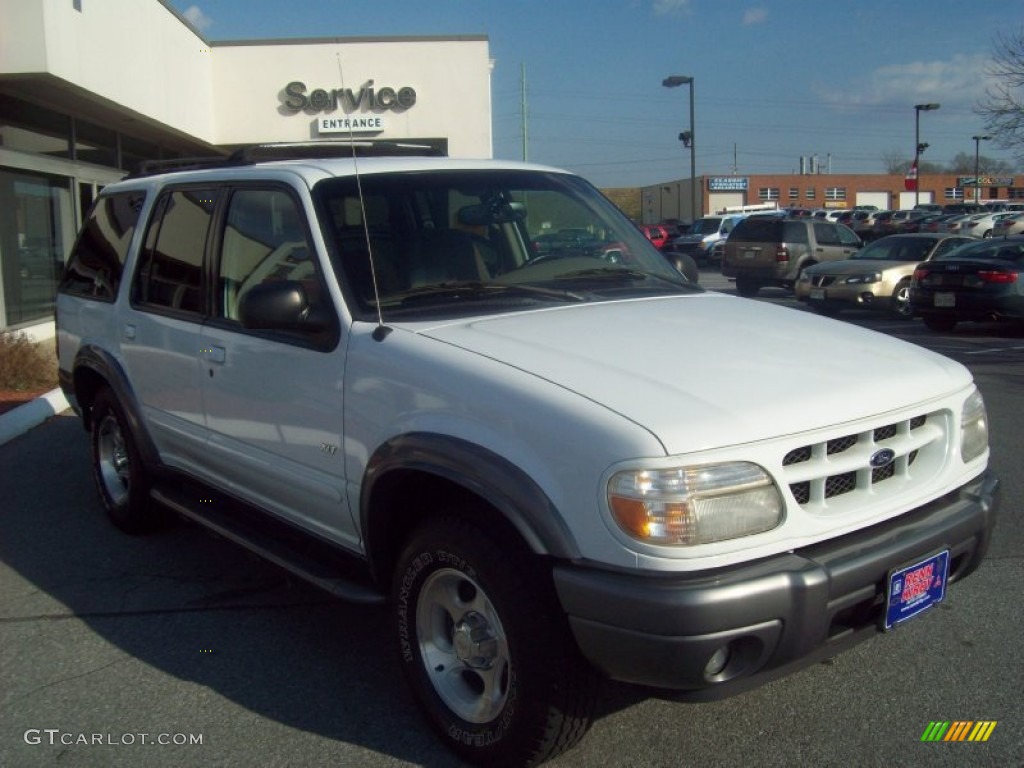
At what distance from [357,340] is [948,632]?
2.72 metres

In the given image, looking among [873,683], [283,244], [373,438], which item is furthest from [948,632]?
[283,244]

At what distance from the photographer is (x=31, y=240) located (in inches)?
547

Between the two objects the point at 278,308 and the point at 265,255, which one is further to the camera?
the point at 265,255

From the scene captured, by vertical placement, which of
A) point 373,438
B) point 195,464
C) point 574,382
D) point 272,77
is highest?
point 272,77

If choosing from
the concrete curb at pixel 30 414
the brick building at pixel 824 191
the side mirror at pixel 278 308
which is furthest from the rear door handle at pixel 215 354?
the brick building at pixel 824 191

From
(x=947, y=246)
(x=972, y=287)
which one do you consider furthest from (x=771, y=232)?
(x=972, y=287)

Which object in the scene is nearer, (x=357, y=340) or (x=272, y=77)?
(x=357, y=340)

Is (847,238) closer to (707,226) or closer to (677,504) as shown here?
(707,226)

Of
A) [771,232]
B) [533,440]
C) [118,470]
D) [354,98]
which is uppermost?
[354,98]

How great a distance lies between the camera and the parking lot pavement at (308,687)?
3346 mm

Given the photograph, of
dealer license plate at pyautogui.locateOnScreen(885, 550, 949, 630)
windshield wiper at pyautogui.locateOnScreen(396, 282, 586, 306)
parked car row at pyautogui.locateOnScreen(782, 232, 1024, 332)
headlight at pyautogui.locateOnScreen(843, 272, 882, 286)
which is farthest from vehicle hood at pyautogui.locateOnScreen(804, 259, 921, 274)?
dealer license plate at pyautogui.locateOnScreen(885, 550, 949, 630)

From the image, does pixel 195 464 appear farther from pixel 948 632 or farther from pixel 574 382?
pixel 948 632

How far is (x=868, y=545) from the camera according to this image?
116 inches

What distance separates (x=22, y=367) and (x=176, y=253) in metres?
6.38
